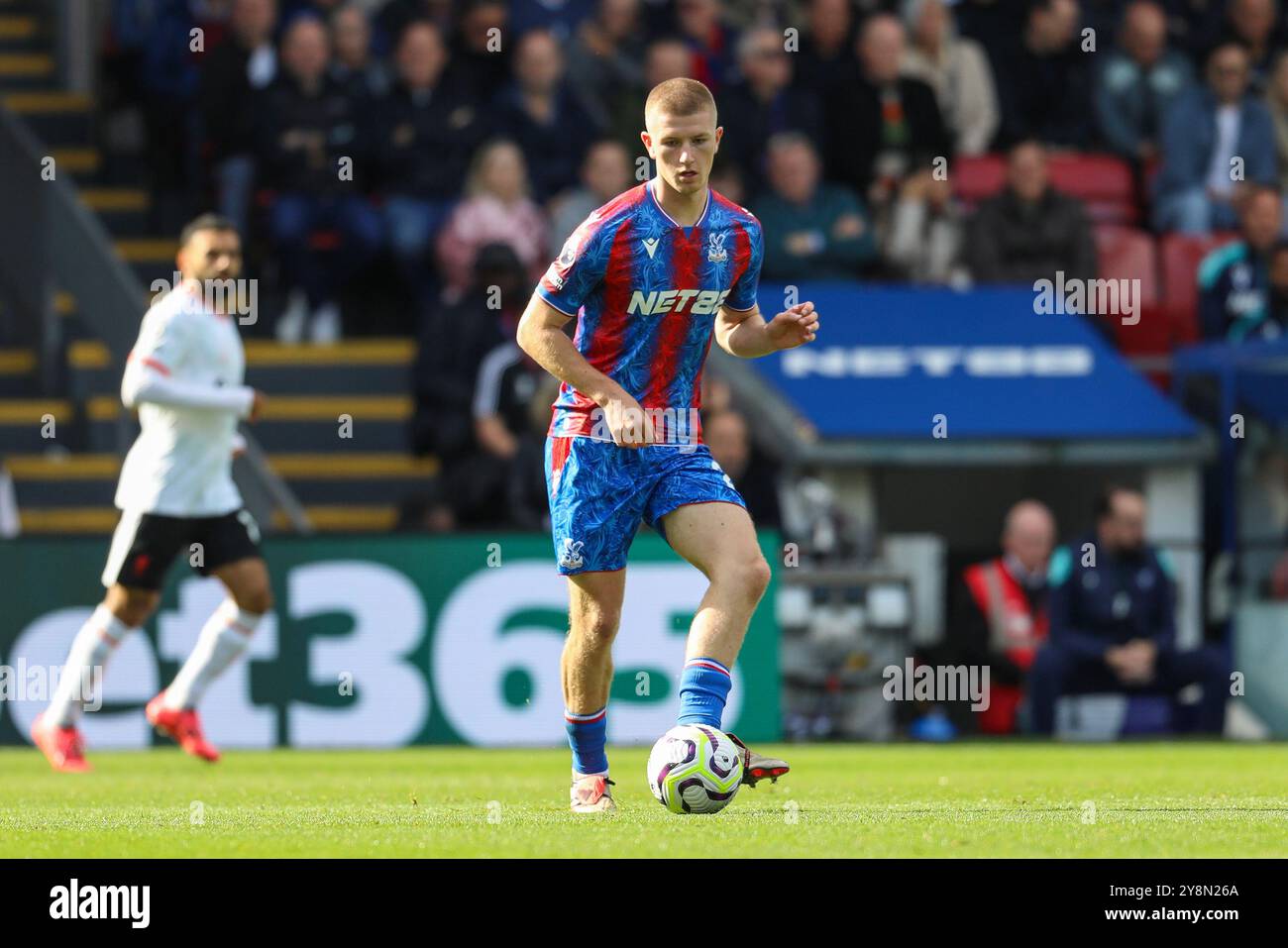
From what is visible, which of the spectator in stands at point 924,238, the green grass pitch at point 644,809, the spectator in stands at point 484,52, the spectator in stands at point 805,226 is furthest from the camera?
the spectator in stands at point 484,52

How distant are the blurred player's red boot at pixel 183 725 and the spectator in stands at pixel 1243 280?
7.83 meters

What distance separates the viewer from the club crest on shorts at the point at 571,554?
7.33m

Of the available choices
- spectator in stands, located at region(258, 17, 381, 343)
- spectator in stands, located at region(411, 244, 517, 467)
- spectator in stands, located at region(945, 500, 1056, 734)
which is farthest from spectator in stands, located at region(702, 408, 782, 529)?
spectator in stands, located at region(258, 17, 381, 343)

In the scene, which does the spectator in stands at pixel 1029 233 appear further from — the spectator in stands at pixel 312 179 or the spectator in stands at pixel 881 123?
the spectator in stands at pixel 312 179

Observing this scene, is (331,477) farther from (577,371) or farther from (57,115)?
(577,371)

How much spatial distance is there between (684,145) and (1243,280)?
9.99 m

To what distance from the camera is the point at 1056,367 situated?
15820 millimetres

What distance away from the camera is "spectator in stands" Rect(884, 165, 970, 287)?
16750mm

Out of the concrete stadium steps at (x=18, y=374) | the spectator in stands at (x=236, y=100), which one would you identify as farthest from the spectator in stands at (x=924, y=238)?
the concrete stadium steps at (x=18, y=374)

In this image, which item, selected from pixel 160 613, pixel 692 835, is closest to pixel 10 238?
pixel 160 613

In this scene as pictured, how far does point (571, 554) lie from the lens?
7340 mm

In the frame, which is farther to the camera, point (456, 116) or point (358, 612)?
point (456, 116)

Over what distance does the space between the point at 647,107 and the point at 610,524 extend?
1.24 m

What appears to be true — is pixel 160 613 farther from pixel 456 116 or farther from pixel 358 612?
pixel 456 116
